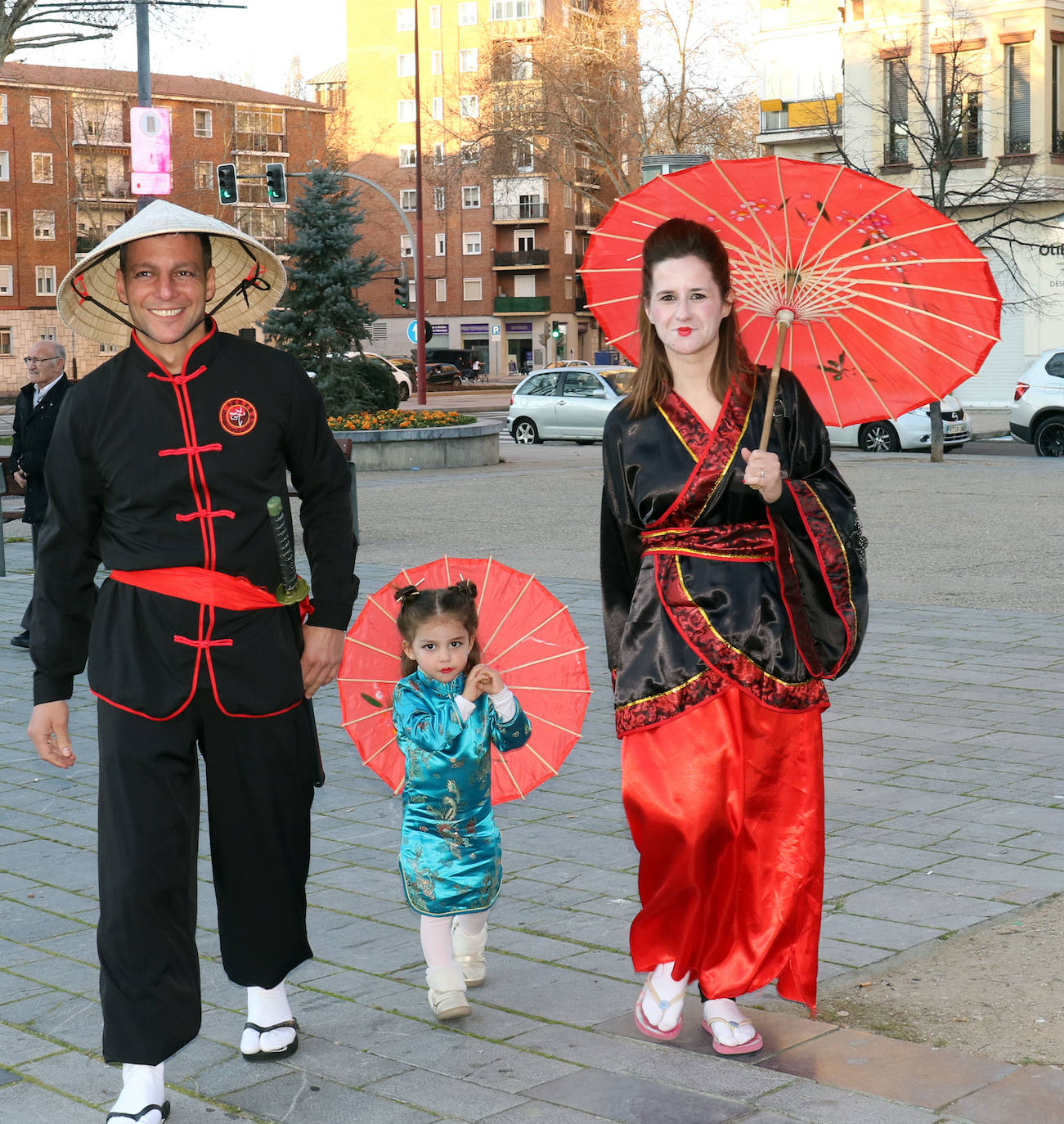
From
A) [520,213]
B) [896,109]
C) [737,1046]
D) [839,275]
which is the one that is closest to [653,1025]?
[737,1046]

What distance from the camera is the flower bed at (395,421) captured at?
2411 cm

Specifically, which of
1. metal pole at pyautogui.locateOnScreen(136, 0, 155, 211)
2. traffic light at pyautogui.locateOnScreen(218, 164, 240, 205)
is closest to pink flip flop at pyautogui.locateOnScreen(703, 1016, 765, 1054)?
metal pole at pyautogui.locateOnScreen(136, 0, 155, 211)

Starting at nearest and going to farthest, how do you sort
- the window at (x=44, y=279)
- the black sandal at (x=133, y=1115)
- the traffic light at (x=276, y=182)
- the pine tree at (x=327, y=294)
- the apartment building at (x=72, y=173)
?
the black sandal at (x=133, y=1115) → the pine tree at (x=327, y=294) → the traffic light at (x=276, y=182) → the apartment building at (x=72, y=173) → the window at (x=44, y=279)

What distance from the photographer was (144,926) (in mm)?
3359

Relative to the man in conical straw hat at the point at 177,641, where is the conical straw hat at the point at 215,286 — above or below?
above

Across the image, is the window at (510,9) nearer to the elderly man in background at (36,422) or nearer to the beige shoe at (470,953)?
the elderly man in background at (36,422)

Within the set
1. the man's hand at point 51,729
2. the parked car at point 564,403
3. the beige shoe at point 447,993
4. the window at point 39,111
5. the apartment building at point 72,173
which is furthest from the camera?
the window at point 39,111

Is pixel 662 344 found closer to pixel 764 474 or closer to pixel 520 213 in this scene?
pixel 764 474

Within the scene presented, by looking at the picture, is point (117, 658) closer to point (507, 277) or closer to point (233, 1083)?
point (233, 1083)

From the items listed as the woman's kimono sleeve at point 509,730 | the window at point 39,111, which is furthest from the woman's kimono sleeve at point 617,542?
the window at point 39,111

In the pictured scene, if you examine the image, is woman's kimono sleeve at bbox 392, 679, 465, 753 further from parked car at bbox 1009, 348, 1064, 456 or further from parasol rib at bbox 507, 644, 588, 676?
parked car at bbox 1009, 348, 1064, 456

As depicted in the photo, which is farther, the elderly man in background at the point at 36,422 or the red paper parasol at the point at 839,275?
the elderly man in background at the point at 36,422

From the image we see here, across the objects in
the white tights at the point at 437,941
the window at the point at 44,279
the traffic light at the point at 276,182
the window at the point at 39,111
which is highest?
the window at the point at 39,111

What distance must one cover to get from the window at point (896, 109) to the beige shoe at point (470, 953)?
3256 cm
